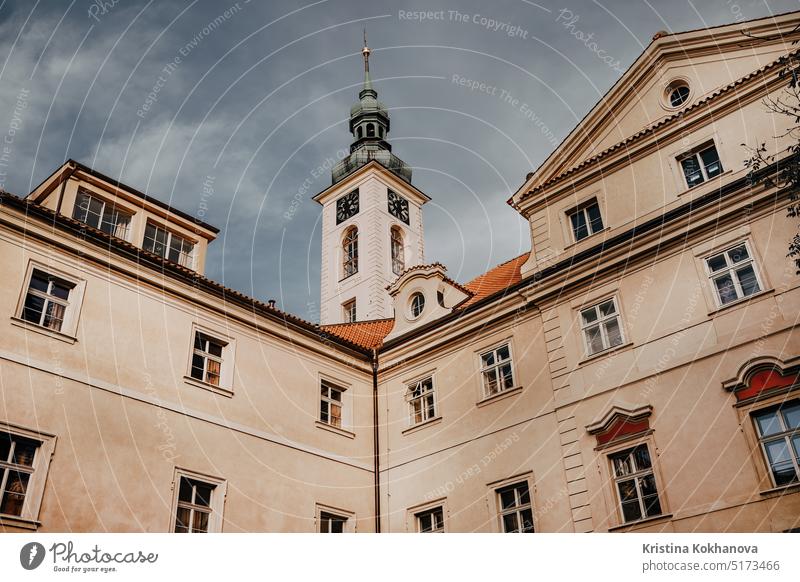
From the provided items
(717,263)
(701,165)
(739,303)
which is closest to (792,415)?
(739,303)

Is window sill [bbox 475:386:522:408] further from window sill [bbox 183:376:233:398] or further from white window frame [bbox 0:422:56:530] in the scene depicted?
white window frame [bbox 0:422:56:530]

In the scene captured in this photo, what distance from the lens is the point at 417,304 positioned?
23953mm

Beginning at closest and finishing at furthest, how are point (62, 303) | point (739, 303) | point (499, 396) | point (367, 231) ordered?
1. point (739, 303)
2. point (62, 303)
3. point (499, 396)
4. point (367, 231)

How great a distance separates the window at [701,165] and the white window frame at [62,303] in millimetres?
14320

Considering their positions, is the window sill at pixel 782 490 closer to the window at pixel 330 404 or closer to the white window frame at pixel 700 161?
the white window frame at pixel 700 161

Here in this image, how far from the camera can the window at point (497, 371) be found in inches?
771

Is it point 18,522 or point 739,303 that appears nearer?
point 18,522

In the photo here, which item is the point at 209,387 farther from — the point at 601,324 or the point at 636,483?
the point at 636,483

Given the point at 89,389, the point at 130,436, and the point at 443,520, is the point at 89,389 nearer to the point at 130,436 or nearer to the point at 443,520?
the point at 130,436

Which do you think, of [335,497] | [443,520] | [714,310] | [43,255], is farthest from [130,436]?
[714,310]

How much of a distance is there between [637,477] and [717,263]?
495 cm

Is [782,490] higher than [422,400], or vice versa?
[422,400]

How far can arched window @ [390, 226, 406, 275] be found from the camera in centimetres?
5003

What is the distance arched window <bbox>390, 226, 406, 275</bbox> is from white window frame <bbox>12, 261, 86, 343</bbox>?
109 ft
